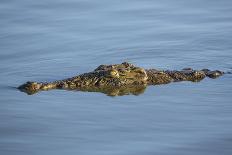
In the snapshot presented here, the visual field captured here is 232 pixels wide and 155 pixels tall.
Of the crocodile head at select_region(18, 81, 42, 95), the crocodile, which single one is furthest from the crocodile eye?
the crocodile head at select_region(18, 81, 42, 95)

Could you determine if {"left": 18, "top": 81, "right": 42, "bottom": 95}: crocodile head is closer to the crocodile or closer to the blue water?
the crocodile

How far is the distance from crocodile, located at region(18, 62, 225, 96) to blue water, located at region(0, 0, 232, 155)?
0.86 ft

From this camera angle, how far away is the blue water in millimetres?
12539

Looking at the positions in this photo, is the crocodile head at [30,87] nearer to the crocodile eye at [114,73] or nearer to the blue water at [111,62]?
the blue water at [111,62]

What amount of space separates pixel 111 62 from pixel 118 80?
2224mm

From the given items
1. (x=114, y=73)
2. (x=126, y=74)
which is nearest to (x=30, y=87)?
(x=114, y=73)

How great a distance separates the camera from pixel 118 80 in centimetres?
1627

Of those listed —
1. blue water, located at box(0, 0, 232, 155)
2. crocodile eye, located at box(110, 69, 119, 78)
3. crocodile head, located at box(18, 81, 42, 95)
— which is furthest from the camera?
crocodile eye, located at box(110, 69, 119, 78)

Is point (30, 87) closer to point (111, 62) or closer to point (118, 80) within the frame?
point (118, 80)

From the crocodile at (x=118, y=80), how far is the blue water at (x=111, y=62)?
26cm

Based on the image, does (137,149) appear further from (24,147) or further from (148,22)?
(148,22)

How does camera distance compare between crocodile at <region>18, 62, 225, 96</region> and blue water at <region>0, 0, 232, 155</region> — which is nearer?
blue water at <region>0, 0, 232, 155</region>

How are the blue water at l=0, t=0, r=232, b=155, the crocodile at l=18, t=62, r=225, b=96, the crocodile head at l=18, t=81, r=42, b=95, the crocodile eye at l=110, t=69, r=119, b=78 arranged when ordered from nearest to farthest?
the blue water at l=0, t=0, r=232, b=155, the crocodile head at l=18, t=81, r=42, b=95, the crocodile at l=18, t=62, r=225, b=96, the crocodile eye at l=110, t=69, r=119, b=78

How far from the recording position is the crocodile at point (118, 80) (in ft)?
52.0
